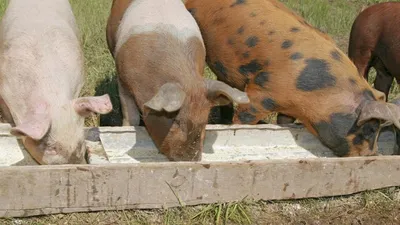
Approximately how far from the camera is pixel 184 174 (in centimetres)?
430

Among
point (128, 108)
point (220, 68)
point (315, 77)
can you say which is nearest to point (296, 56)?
point (315, 77)

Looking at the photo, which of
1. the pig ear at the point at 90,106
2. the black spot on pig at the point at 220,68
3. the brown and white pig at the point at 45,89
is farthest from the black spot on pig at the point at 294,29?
the pig ear at the point at 90,106

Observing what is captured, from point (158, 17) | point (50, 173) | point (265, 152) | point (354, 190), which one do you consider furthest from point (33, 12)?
point (354, 190)

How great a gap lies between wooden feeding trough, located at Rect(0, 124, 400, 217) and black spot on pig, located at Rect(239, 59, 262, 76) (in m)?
0.51

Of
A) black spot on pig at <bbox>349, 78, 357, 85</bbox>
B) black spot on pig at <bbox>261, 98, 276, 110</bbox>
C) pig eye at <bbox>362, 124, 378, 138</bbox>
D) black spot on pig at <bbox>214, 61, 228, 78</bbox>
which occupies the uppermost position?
black spot on pig at <bbox>349, 78, 357, 85</bbox>

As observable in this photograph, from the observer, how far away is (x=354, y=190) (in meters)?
4.87

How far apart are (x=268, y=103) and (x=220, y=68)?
0.81 meters

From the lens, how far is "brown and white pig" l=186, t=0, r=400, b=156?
192 inches

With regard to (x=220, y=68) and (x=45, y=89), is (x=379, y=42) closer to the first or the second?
(x=220, y=68)

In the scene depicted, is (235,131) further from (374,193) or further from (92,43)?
(92,43)

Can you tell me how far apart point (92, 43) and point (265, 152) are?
10.7 feet

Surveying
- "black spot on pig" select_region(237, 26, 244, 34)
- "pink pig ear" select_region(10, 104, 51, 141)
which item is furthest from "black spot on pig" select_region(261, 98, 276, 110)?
Result: "pink pig ear" select_region(10, 104, 51, 141)

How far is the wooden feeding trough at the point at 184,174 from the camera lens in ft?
13.4

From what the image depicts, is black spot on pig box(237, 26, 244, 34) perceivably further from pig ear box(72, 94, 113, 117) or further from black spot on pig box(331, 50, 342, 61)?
pig ear box(72, 94, 113, 117)
